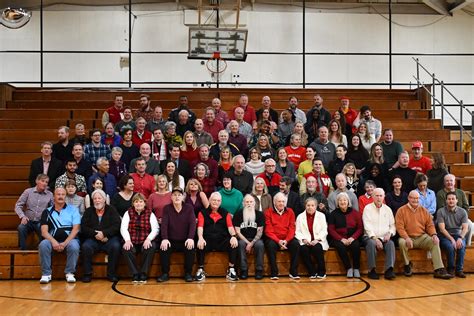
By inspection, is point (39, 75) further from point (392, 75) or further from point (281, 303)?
point (281, 303)

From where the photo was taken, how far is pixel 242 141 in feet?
33.2

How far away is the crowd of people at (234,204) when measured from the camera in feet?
27.2

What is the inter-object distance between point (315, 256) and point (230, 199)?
48.3 inches

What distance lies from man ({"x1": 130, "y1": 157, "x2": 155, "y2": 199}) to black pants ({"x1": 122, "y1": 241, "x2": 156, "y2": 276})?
2.92 ft

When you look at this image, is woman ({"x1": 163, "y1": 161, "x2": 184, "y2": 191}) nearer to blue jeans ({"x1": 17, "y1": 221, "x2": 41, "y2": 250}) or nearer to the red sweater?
the red sweater

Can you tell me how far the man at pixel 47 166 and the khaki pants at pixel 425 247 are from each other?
4.35 metres

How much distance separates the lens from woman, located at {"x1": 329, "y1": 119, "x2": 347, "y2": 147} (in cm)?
1026

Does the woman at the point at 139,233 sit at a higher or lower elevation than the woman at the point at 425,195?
lower

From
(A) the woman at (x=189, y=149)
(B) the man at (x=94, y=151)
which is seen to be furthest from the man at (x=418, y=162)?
(B) the man at (x=94, y=151)

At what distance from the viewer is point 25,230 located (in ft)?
28.1

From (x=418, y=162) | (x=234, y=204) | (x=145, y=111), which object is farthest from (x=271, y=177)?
(x=145, y=111)

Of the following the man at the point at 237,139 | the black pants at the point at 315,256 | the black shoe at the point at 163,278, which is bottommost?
the black shoe at the point at 163,278

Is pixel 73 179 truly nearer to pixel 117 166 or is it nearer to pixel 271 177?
pixel 117 166

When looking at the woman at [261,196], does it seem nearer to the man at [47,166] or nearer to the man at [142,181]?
the man at [142,181]
